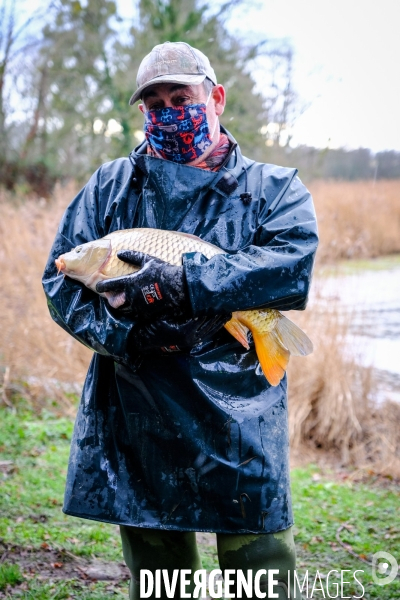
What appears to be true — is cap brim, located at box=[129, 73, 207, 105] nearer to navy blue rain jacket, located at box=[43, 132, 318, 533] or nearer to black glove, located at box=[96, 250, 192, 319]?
navy blue rain jacket, located at box=[43, 132, 318, 533]

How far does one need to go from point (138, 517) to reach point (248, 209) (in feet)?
4.10

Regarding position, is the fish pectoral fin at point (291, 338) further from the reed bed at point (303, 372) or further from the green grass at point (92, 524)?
the reed bed at point (303, 372)

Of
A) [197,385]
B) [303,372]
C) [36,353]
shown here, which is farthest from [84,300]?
[36,353]

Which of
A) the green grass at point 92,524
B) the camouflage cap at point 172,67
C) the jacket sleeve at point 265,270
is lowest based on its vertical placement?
the green grass at point 92,524

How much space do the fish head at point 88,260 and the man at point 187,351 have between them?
0.08 meters

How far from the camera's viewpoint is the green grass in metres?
3.46

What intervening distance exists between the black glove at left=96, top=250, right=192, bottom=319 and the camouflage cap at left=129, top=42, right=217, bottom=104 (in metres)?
0.76

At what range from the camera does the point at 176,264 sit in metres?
2.17

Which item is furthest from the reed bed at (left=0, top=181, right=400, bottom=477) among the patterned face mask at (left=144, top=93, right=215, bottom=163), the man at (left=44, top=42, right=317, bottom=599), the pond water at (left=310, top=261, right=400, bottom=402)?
the patterned face mask at (left=144, top=93, right=215, bottom=163)

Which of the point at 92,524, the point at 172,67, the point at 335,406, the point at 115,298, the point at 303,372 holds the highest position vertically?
the point at 172,67

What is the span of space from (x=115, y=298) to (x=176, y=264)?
0.25m

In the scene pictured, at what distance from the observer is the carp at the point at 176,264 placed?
7.23 ft

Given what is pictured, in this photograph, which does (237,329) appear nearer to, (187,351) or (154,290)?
(187,351)

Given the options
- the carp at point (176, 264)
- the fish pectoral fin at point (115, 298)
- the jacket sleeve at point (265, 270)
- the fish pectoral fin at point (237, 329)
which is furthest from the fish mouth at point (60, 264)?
the fish pectoral fin at point (237, 329)
